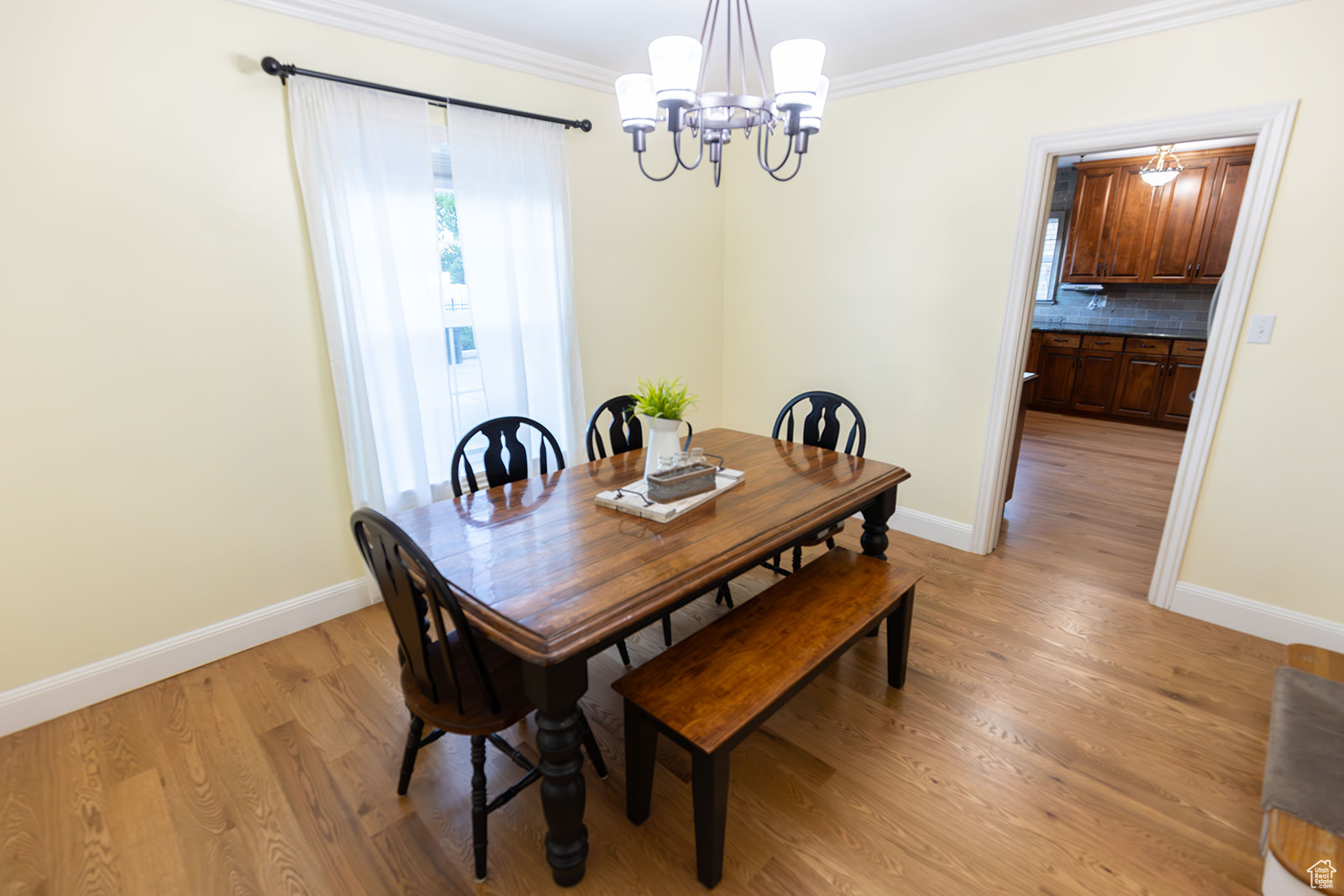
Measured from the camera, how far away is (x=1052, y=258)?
257 inches

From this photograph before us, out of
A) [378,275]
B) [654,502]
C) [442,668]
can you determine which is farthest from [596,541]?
[378,275]

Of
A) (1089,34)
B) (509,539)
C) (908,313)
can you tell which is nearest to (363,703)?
(509,539)

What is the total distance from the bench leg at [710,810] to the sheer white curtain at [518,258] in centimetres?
210

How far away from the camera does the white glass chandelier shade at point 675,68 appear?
150 centimetres

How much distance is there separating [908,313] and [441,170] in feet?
8.19

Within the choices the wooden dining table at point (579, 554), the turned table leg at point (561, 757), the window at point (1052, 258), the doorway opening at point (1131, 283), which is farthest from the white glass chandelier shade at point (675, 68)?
the window at point (1052, 258)

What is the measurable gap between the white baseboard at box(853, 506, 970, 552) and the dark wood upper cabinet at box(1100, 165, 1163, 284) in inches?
172

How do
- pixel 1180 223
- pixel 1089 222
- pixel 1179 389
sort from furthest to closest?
pixel 1089 222, pixel 1179 389, pixel 1180 223

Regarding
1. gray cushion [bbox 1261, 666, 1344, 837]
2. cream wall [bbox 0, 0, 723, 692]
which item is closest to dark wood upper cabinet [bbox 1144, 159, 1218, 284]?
gray cushion [bbox 1261, 666, 1344, 837]

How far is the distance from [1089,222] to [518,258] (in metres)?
6.00

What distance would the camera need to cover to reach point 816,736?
2014 mm

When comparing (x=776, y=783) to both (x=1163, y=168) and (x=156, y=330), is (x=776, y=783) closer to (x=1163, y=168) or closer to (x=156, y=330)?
(x=156, y=330)

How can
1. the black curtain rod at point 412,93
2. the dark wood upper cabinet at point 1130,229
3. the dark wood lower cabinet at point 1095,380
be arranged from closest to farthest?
1. the black curtain rod at point 412,93
2. the dark wood upper cabinet at point 1130,229
3. the dark wood lower cabinet at point 1095,380

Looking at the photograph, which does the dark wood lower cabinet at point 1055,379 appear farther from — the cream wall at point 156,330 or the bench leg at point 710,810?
the bench leg at point 710,810
